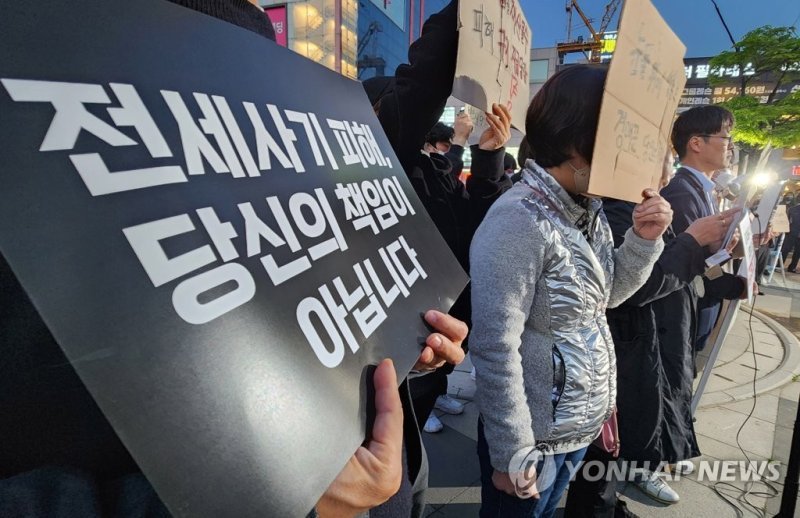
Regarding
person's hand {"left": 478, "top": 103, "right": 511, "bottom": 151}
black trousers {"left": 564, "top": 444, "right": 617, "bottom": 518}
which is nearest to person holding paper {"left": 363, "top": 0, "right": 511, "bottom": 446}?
person's hand {"left": 478, "top": 103, "right": 511, "bottom": 151}

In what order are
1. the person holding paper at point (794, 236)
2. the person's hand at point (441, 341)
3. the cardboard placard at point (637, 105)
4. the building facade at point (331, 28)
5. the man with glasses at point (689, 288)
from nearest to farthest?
the person's hand at point (441, 341), the cardboard placard at point (637, 105), the man with glasses at point (689, 288), the person holding paper at point (794, 236), the building facade at point (331, 28)

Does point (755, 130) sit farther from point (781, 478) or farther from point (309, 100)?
point (309, 100)

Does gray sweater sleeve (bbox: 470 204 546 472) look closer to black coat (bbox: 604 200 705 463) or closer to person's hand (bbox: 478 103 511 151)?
person's hand (bbox: 478 103 511 151)

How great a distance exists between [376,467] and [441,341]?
244mm

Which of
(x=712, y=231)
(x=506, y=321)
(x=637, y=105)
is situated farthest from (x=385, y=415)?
(x=712, y=231)

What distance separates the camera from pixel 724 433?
3.09 m

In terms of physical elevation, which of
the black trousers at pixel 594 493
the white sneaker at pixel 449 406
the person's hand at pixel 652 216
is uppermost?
the person's hand at pixel 652 216

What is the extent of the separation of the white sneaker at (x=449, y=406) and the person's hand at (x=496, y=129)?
6.98 feet

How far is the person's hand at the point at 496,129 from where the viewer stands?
157cm

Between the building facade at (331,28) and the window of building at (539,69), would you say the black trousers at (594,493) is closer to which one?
the building facade at (331,28)

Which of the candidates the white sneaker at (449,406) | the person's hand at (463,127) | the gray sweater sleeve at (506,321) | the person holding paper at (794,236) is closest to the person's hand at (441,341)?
the gray sweater sleeve at (506,321)

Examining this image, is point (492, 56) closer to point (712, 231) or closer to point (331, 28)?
point (712, 231)

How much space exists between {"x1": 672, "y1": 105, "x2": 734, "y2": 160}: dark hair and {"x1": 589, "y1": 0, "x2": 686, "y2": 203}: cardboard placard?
4.01 ft

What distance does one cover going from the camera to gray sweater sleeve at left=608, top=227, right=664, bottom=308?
4.91 feet
